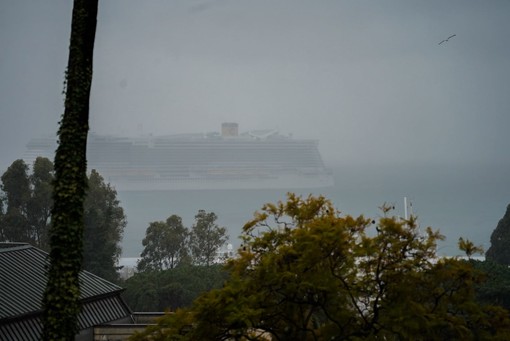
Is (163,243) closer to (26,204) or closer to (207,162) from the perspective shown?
(26,204)

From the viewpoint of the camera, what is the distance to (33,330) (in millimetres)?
12977

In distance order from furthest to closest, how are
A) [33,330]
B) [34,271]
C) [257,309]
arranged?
[34,271] < [33,330] < [257,309]

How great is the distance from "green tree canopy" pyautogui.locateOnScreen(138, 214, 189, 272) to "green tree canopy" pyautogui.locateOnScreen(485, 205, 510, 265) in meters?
16.9

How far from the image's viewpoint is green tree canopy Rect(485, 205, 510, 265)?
44656mm

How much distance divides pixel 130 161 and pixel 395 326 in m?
181

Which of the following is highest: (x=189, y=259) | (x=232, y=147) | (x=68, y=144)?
(x=232, y=147)

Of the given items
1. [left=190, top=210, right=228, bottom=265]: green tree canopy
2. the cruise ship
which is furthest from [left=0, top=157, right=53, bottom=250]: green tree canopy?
the cruise ship

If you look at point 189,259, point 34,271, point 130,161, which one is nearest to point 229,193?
point 130,161

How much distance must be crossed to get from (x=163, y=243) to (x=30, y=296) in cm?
3742

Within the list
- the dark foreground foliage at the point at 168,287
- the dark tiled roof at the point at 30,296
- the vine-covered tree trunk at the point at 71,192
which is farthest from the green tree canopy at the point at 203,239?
the vine-covered tree trunk at the point at 71,192

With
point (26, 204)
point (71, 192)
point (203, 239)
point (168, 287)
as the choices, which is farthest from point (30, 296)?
point (203, 239)

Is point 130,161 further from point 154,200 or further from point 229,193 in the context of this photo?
A: point 229,193

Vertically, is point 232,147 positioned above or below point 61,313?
above

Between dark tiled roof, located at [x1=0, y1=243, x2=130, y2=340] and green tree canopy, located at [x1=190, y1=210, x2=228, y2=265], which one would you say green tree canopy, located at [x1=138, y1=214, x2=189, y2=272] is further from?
dark tiled roof, located at [x1=0, y1=243, x2=130, y2=340]
